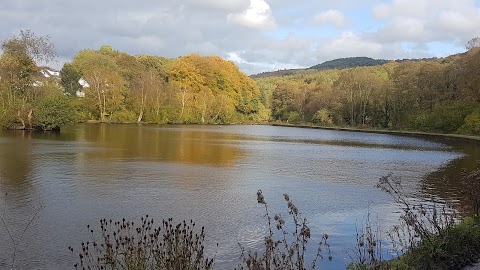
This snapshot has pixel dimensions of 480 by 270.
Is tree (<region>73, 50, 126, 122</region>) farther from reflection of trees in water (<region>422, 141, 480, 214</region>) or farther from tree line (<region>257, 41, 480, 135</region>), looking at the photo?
reflection of trees in water (<region>422, 141, 480, 214</region>)

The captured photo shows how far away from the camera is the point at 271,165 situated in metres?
20.5

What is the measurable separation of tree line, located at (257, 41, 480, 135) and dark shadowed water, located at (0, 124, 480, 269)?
84.5 feet

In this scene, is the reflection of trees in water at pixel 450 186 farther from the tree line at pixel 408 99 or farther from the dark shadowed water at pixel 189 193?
the tree line at pixel 408 99

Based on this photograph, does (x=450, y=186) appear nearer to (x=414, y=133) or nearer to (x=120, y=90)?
(x=414, y=133)

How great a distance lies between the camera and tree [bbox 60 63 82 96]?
66500mm

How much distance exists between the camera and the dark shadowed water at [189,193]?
8180 mm

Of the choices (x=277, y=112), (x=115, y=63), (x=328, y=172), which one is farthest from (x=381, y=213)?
(x=277, y=112)

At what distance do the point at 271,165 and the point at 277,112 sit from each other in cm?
7097

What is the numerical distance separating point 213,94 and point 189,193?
69.3 meters

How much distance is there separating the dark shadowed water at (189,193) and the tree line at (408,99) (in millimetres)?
25765

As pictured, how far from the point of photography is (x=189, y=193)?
12695 mm

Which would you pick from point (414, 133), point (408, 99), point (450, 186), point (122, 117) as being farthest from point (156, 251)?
point (122, 117)

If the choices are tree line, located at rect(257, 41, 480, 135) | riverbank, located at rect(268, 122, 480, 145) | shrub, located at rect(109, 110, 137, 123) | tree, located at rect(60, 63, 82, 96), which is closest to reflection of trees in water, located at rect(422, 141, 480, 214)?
riverbank, located at rect(268, 122, 480, 145)

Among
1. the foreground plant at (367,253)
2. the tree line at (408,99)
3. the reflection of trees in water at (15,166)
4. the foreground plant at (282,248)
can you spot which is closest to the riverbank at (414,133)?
the tree line at (408,99)
